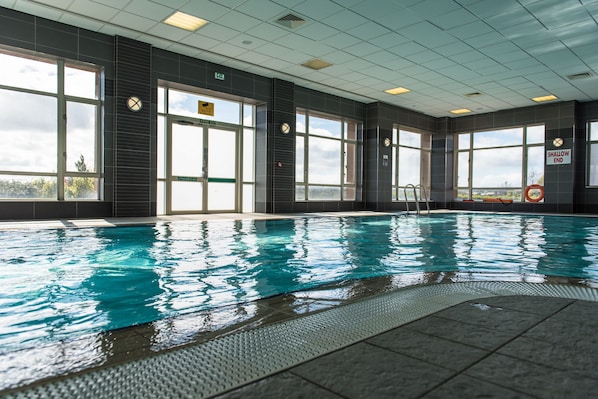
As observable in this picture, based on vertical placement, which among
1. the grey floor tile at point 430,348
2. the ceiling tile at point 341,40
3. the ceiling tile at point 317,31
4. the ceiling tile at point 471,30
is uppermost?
the ceiling tile at point 317,31

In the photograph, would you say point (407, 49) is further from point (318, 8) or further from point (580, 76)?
point (580, 76)

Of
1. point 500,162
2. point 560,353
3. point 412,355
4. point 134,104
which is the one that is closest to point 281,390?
point 412,355

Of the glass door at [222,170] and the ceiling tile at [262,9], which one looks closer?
the ceiling tile at [262,9]

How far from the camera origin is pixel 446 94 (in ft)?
39.6

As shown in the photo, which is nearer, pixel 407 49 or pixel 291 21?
pixel 291 21

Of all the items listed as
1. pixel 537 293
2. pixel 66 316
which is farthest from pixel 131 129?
pixel 537 293

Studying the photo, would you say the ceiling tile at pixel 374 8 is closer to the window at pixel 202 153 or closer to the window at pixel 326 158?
the window at pixel 202 153

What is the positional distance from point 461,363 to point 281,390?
0.64m

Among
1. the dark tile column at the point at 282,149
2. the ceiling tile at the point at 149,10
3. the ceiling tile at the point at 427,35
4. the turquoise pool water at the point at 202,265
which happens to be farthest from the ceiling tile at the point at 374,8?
the dark tile column at the point at 282,149

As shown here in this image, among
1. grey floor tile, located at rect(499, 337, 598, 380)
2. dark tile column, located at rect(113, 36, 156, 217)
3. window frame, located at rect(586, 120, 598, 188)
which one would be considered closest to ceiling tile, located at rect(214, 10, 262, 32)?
dark tile column, located at rect(113, 36, 156, 217)

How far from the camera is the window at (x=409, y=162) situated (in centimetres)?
1466

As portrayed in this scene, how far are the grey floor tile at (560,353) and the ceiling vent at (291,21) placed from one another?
6.65m

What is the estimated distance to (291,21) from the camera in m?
7.25

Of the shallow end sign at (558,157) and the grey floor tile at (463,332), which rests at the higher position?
the shallow end sign at (558,157)
